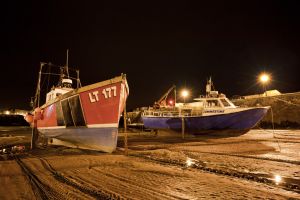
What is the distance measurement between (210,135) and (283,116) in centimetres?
1157

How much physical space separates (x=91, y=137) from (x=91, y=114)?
1006mm

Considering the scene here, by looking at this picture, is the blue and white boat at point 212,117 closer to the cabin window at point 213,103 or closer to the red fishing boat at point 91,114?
the cabin window at point 213,103

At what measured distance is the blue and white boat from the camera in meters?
14.5

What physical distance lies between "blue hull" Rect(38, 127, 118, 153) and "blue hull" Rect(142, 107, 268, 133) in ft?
27.3

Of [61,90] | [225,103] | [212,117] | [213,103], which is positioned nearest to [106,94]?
[61,90]

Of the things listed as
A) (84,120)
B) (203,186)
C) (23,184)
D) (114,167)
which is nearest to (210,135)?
(84,120)

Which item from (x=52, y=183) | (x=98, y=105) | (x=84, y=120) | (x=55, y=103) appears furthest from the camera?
(x=55, y=103)

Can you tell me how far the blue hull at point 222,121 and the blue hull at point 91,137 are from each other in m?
8.33

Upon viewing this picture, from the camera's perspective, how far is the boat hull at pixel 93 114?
28.8ft

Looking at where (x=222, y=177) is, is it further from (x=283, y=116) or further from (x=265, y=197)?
(x=283, y=116)

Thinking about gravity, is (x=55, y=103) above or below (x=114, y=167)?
above

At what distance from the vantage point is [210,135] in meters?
16.6

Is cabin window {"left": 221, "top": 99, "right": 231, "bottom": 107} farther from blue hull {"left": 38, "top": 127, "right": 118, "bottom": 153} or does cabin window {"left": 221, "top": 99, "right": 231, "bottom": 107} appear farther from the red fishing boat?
blue hull {"left": 38, "top": 127, "right": 118, "bottom": 153}

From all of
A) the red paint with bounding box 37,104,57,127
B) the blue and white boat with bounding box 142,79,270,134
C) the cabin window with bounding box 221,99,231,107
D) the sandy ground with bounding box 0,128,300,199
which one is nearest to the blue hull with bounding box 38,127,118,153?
the red paint with bounding box 37,104,57,127
